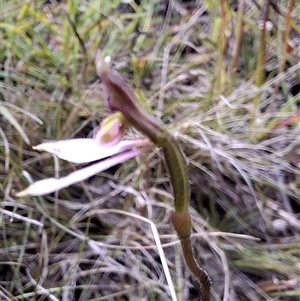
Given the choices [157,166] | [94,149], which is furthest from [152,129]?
[157,166]

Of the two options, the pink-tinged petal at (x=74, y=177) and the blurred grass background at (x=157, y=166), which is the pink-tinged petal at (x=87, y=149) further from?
the blurred grass background at (x=157, y=166)

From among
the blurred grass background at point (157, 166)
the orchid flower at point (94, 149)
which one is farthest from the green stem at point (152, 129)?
the blurred grass background at point (157, 166)

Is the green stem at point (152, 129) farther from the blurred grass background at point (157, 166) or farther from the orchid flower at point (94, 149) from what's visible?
the blurred grass background at point (157, 166)

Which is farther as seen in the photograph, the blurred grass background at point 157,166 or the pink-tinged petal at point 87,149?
the blurred grass background at point 157,166

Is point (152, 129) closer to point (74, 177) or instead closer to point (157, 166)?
point (74, 177)

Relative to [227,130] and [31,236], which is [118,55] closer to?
[227,130]

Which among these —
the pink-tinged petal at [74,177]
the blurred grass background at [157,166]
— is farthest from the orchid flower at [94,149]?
the blurred grass background at [157,166]

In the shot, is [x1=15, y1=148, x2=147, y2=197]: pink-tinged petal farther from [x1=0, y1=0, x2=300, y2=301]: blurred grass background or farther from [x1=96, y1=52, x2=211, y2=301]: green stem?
[x1=0, y1=0, x2=300, y2=301]: blurred grass background
